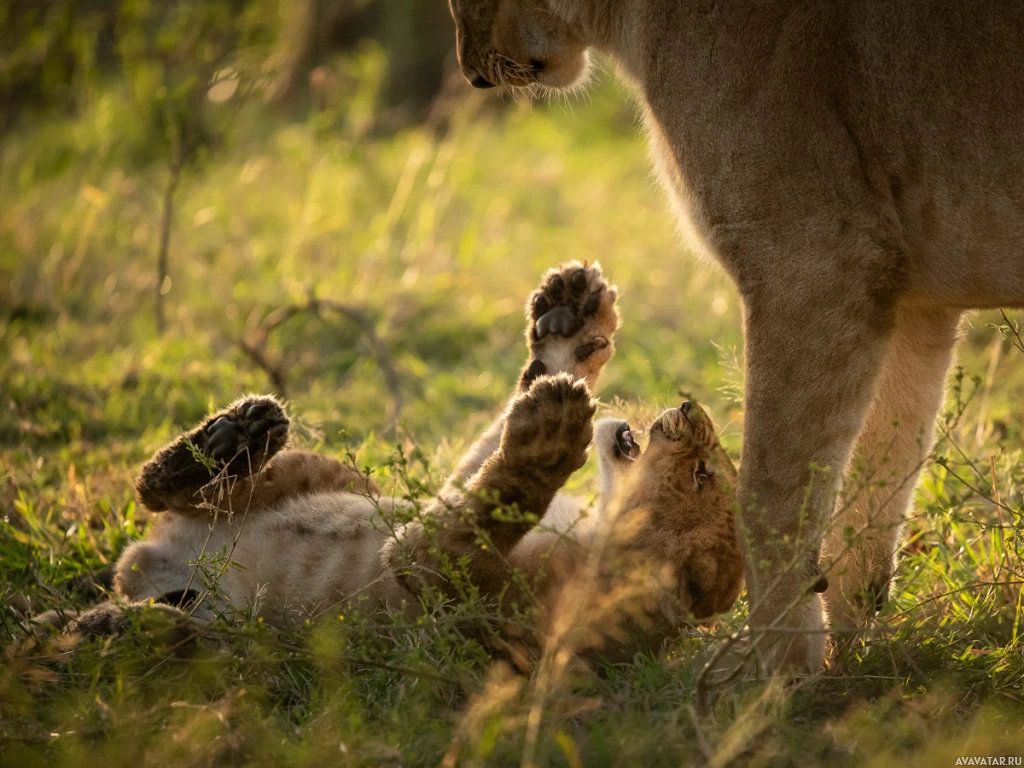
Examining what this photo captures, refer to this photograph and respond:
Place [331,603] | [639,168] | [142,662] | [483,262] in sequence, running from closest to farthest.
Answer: [142,662]
[331,603]
[483,262]
[639,168]

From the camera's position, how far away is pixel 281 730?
2.55 metres

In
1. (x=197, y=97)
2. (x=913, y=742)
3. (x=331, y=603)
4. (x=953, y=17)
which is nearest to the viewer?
(x=913, y=742)

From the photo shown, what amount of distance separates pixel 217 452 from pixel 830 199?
6.55ft

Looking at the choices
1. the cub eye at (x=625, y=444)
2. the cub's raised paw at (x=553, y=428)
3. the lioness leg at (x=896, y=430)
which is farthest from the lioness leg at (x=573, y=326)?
the lioness leg at (x=896, y=430)

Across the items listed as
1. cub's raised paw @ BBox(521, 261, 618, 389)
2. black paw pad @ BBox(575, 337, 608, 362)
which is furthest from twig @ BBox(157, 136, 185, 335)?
black paw pad @ BBox(575, 337, 608, 362)

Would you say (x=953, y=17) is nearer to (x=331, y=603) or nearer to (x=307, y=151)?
(x=331, y=603)

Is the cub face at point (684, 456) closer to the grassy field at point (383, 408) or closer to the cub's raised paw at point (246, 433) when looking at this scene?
the grassy field at point (383, 408)

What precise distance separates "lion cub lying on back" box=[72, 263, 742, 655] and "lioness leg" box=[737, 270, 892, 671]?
0.18m

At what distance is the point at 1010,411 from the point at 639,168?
603cm

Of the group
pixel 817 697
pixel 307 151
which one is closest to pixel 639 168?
pixel 307 151

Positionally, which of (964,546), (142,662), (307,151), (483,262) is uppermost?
(307,151)

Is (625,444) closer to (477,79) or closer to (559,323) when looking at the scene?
(559,323)

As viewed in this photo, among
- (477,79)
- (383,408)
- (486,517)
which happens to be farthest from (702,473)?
(383,408)

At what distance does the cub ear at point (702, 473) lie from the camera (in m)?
3.19
